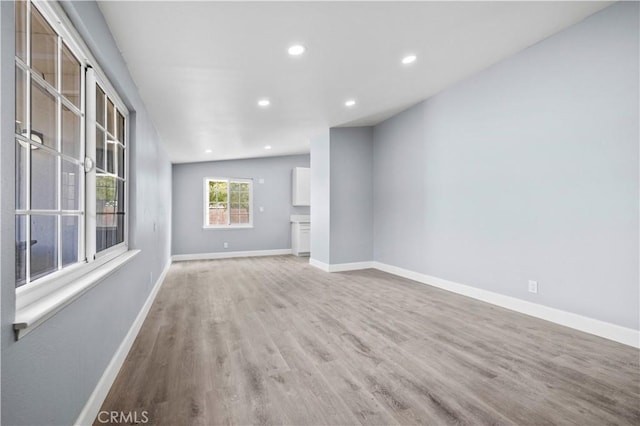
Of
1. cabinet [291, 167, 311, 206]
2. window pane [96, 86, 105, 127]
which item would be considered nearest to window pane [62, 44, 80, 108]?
window pane [96, 86, 105, 127]

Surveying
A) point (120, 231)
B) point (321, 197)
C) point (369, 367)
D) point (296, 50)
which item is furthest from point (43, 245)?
point (321, 197)

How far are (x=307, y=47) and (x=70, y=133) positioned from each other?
1.94 meters

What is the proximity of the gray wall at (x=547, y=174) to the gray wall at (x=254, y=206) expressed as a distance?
438cm

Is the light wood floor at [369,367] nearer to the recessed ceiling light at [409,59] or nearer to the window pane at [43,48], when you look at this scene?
the window pane at [43,48]

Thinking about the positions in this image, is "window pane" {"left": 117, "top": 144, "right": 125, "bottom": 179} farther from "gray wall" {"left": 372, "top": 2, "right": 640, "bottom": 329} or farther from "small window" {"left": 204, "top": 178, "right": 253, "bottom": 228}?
"small window" {"left": 204, "top": 178, "right": 253, "bottom": 228}

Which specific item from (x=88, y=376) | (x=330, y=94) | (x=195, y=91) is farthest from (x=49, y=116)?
(x=330, y=94)

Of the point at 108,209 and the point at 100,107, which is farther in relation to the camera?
the point at 108,209

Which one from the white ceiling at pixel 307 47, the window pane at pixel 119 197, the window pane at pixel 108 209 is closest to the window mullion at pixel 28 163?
the window pane at pixel 108 209

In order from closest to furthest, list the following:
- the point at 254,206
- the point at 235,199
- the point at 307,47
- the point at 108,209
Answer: the point at 108,209, the point at 307,47, the point at 235,199, the point at 254,206

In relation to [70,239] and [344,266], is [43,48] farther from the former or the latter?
[344,266]

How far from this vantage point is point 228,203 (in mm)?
7715

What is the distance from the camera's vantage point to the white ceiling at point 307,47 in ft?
7.24

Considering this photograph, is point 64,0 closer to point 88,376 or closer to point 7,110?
point 7,110

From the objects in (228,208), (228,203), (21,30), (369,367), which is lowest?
(369,367)
